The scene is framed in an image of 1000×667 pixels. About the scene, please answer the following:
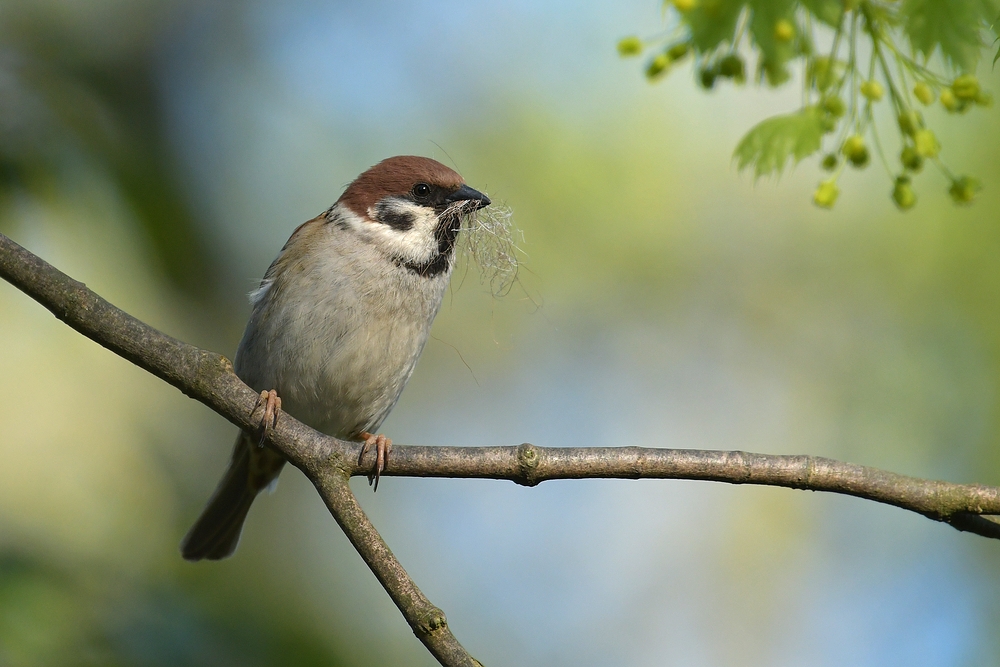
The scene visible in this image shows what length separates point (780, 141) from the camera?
2516 mm

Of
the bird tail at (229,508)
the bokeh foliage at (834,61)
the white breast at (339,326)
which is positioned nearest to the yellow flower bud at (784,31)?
the bokeh foliage at (834,61)

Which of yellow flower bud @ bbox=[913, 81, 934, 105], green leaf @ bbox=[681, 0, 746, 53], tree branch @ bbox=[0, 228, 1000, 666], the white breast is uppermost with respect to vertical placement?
the white breast

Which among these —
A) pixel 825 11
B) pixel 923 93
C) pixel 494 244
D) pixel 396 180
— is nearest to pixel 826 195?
pixel 923 93

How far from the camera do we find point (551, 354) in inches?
380

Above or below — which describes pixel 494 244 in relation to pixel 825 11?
above

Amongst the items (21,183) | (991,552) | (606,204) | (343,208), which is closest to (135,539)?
(21,183)

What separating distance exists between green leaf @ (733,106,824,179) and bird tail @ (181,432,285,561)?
303 cm

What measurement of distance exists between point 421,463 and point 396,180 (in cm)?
199

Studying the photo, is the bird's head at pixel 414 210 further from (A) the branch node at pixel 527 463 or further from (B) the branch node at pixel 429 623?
(B) the branch node at pixel 429 623

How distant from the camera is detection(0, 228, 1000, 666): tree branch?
244cm

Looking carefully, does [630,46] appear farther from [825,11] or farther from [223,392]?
[223,392]

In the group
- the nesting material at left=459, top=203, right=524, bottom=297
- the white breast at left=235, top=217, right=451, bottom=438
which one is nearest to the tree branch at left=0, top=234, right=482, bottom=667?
the nesting material at left=459, top=203, right=524, bottom=297

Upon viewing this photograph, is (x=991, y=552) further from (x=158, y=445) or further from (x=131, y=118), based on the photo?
(x=131, y=118)

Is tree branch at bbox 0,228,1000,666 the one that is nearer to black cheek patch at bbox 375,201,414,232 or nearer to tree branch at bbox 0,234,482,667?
tree branch at bbox 0,234,482,667
